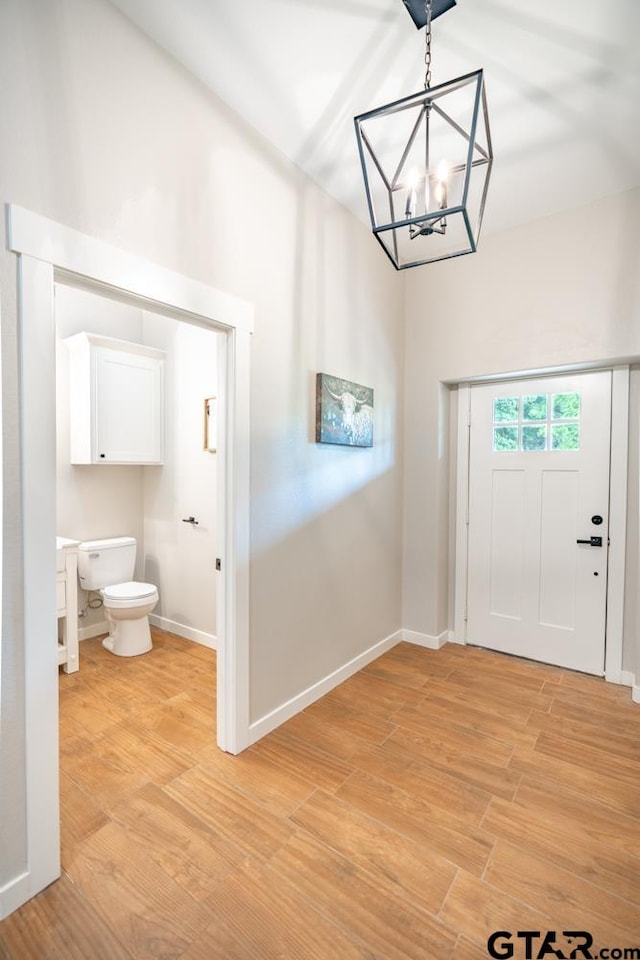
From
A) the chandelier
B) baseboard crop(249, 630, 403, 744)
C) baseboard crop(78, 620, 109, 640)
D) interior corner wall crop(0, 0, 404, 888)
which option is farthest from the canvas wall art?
baseboard crop(78, 620, 109, 640)

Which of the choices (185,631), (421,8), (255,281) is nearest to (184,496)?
(185,631)

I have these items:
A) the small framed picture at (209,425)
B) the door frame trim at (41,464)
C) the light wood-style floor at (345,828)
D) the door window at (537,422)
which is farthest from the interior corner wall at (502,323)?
the door frame trim at (41,464)

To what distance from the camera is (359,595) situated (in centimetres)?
307

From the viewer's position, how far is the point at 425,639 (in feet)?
11.5

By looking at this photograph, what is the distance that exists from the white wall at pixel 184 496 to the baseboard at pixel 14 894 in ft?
6.49

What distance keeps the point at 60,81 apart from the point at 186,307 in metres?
0.77

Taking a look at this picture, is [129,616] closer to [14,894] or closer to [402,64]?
[14,894]

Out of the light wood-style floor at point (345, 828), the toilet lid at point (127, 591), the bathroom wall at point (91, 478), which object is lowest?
the light wood-style floor at point (345, 828)

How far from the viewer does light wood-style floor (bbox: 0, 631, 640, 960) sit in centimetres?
135

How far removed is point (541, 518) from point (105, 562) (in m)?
3.23

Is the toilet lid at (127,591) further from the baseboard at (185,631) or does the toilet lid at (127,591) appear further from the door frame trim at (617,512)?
the door frame trim at (617,512)

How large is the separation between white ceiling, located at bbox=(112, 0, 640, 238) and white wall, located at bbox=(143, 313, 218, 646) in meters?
1.57

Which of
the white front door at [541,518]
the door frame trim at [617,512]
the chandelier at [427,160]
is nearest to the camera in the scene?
the chandelier at [427,160]

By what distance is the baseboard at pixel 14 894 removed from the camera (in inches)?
53.7
